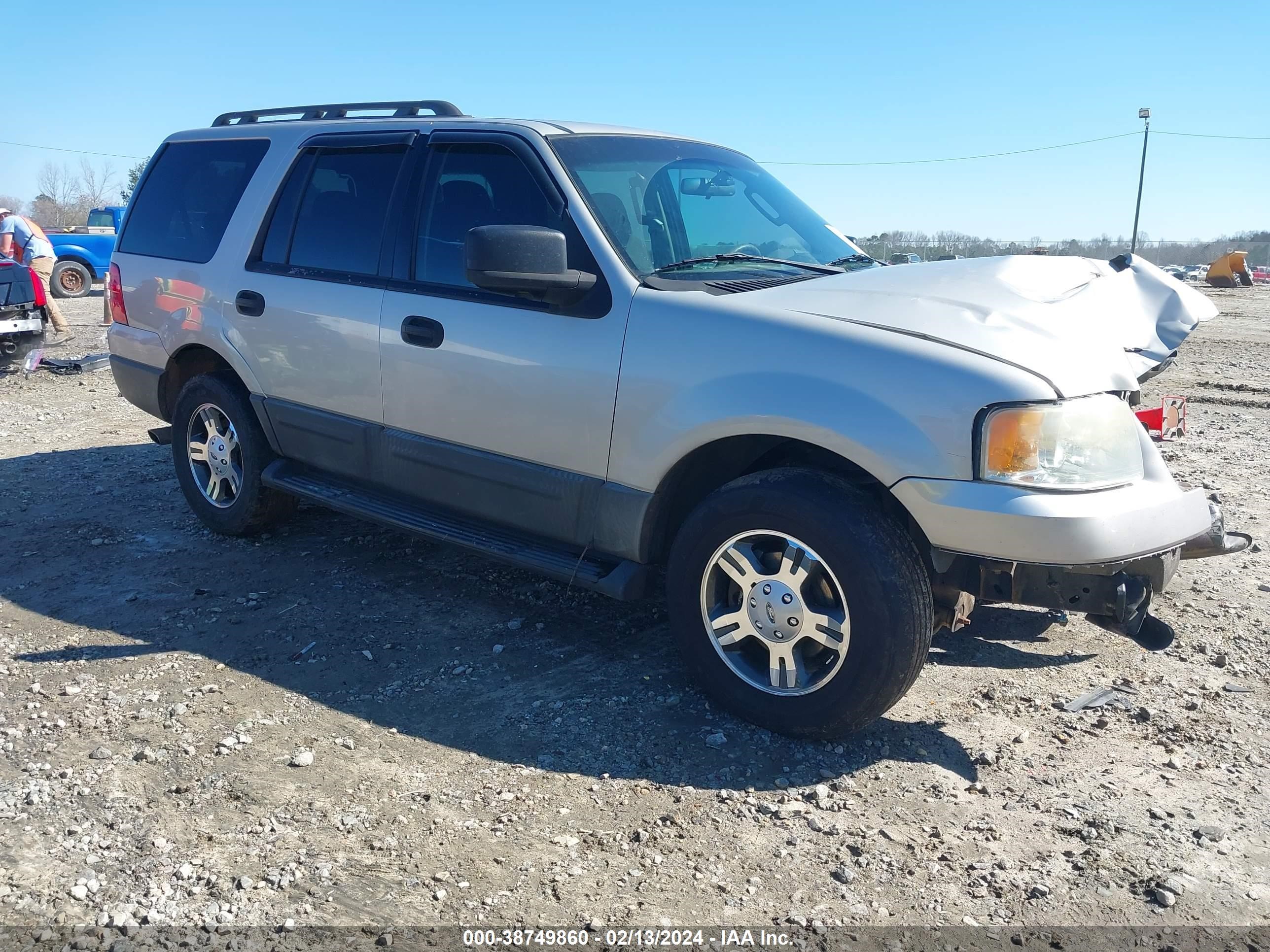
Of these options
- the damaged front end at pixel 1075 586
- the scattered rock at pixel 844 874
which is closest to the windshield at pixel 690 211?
the damaged front end at pixel 1075 586

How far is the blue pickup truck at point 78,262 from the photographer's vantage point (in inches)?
804

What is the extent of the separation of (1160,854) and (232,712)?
304 cm

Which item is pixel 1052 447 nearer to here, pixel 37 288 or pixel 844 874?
pixel 844 874

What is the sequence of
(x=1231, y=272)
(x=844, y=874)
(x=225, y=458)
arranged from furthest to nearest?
(x=1231, y=272)
(x=225, y=458)
(x=844, y=874)

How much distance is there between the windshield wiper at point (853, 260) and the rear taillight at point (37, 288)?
10280 mm

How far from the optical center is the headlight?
2896 millimetres

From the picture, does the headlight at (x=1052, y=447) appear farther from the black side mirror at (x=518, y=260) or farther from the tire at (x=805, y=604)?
the black side mirror at (x=518, y=260)

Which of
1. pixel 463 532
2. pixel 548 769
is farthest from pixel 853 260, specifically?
pixel 548 769

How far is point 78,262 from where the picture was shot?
2061 centimetres

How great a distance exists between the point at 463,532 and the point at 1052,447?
2334 mm

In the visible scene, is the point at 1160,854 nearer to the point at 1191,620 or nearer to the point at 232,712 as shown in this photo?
the point at 1191,620

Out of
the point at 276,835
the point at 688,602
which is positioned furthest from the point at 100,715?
the point at 688,602

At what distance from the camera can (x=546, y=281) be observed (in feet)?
11.7

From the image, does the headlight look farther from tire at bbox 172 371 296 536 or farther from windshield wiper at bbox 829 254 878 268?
tire at bbox 172 371 296 536
